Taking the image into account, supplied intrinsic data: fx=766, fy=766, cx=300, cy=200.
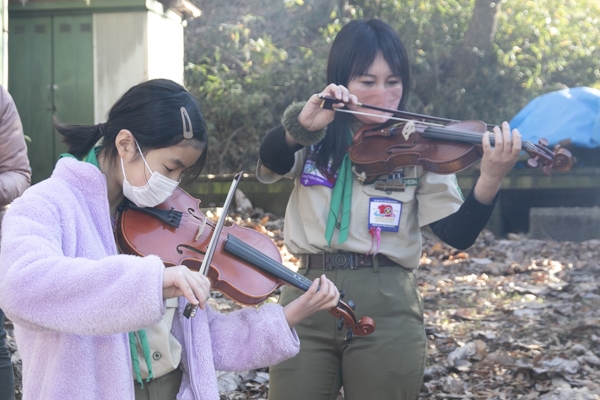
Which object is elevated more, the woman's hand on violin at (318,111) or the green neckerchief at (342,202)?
the woman's hand on violin at (318,111)

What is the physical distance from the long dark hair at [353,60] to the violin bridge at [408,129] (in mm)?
74

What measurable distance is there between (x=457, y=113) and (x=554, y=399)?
697cm

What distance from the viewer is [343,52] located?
2.75 metres

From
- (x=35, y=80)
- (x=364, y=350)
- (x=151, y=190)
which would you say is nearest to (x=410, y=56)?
(x=35, y=80)

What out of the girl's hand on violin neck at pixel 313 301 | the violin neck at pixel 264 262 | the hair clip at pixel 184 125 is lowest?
the girl's hand on violin neck at pixel 313 301

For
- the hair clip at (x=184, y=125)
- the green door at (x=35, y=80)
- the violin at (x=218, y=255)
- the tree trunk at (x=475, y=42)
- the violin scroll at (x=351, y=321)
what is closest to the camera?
the hair clip at (x=184, y=125)

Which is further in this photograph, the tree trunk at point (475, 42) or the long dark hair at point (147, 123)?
the tree trunk at point (475, 42)

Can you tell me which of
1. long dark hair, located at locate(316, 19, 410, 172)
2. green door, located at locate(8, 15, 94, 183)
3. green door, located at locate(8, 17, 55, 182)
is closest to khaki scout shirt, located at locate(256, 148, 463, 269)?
long dark hair, located at locate(316, 19, 410, 172)

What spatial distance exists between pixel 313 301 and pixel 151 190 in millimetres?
574

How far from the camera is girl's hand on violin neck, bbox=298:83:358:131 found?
2590mm

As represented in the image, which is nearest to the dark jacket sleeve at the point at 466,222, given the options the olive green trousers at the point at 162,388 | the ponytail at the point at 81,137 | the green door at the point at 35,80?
the olive green trousers at the point at 162,388

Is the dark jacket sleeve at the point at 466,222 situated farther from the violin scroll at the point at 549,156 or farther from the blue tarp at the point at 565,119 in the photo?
the blue tarp at the point at 565,119

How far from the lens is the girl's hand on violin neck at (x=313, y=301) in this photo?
2.26m

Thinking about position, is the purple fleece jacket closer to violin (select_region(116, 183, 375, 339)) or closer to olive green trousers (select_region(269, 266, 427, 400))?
violin (select_region(116, 183, 375, 339))
